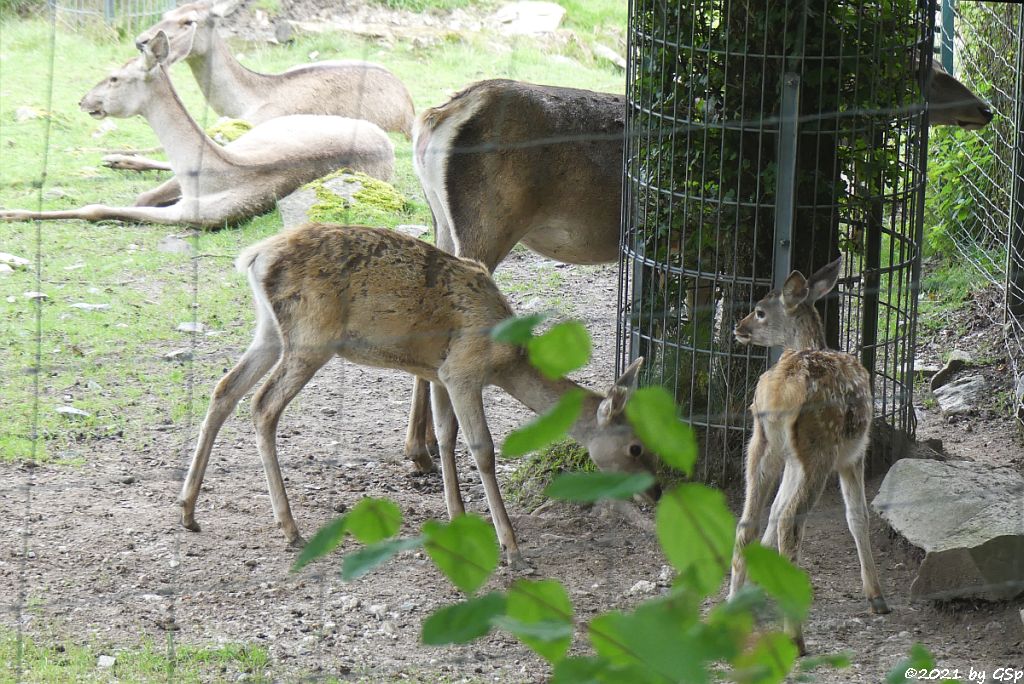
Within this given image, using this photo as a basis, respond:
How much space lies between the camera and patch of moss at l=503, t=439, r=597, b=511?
5188mm

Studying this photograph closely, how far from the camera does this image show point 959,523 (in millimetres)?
4211

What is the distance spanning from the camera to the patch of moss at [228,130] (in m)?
10.2

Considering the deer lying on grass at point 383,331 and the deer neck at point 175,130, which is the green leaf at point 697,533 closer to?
the deer lying on grass at point 383,331

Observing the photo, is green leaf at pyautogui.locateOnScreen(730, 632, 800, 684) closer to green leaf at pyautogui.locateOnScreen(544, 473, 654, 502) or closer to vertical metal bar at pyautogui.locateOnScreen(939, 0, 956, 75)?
green leaf at pyautogui.locateOnScreen(544, 473, 654, 502)

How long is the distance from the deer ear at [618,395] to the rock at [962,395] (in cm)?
207

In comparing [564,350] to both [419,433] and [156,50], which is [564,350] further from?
[156,50]

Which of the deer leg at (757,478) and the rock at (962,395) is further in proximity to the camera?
the rock at (962,395)

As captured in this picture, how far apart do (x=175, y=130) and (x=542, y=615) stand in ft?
26.4

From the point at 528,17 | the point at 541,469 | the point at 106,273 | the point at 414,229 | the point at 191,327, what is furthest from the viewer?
the point at 528,17

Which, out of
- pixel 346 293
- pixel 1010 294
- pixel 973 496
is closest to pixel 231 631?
pixel 346 293

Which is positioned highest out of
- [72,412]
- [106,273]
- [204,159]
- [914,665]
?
[914,665]

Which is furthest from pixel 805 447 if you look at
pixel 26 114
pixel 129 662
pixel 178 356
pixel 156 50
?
pixel 26 114

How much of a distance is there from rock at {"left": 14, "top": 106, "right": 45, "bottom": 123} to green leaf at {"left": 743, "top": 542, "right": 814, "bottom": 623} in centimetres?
995

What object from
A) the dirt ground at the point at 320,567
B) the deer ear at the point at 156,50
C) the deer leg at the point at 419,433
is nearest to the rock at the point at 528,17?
the deer ear at the point at 156,50
